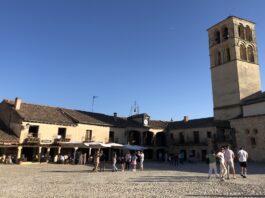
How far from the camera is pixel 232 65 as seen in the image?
35.5m

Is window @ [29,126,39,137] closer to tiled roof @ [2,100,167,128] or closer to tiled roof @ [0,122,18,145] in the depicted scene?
tiled roof @ [2,100,167,128]

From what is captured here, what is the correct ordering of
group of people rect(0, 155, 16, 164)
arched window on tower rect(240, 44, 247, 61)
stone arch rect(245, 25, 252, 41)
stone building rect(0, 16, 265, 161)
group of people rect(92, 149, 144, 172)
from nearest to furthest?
1. group of people rect(92, 149, 144, 172)
2. group of people rect(0, 155, 16, 164)
3. stone building rect(0, 16, 265, 161)
4. arched window on tower rect(240, 44, 247, 61)
5. stone arch rect(245, 25, 252, 41)

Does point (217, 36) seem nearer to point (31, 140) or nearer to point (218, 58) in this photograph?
point (218, 58)

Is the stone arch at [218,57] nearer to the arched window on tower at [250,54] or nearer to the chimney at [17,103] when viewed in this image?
the arched window on tower at [250,54]

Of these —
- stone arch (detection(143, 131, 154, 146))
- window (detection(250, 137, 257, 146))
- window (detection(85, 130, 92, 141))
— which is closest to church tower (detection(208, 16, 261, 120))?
window (detection(250, 137, 257, 146))

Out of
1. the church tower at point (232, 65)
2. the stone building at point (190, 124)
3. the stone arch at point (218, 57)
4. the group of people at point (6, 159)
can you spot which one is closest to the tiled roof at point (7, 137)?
the stone building at point (190, 124)

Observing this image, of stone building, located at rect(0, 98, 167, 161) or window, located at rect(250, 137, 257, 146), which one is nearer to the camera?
stone building, located at rect(0, 98, 167, 161)

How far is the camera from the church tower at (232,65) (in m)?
34.4

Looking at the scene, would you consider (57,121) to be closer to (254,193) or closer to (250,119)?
(250,119)

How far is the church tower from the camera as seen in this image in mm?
34438

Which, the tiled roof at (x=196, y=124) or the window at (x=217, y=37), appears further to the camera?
the window at (x=217, y=37)

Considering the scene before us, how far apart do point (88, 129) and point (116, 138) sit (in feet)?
14.6

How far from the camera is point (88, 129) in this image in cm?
3153

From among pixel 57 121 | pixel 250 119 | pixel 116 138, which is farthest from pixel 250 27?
pixel 57 121
